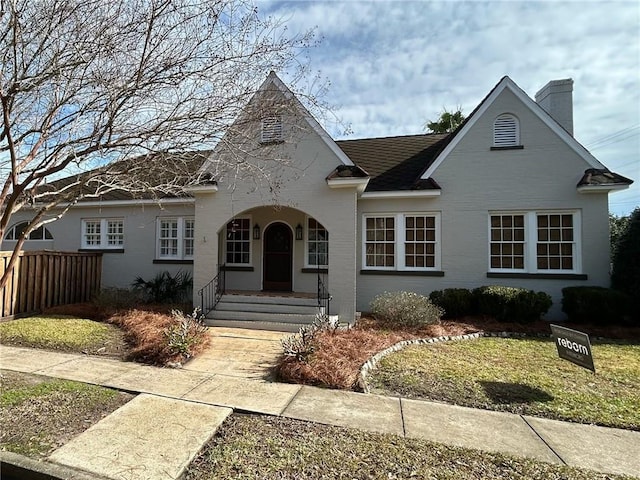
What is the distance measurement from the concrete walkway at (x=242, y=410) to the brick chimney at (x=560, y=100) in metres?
12.1

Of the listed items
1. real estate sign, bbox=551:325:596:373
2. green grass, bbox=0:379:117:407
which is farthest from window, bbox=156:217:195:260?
real estate sign, bbox=551:325:596:373

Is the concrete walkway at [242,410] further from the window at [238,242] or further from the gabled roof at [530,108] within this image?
the gabled roof at [530,108]

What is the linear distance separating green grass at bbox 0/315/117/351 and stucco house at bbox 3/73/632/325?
284cm

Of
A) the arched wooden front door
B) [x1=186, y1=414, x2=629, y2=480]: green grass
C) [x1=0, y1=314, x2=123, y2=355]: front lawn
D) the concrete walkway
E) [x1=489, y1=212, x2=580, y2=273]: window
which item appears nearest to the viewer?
[x1=186, y1=414, x2=629, y2=480]: green grass

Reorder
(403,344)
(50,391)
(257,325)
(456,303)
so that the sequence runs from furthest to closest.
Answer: (456,303) < (257,325) < (403,344) < (50,391)

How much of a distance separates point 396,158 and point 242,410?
1159 cm

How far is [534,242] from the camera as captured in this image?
1165 cm

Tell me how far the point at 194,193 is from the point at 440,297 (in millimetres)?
8318

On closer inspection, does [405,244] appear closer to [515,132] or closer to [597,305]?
[515,132]

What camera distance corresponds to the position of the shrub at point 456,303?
1109 centimetres

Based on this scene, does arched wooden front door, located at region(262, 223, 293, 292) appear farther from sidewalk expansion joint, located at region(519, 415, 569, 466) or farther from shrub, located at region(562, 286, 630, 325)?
sidewalk expansion joint, located at region(519, 415, 569, 466)

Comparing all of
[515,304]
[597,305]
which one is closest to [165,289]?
[515,304]

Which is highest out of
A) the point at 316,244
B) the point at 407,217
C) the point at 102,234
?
the point at 407,217

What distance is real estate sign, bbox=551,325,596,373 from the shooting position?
19.6 ft
